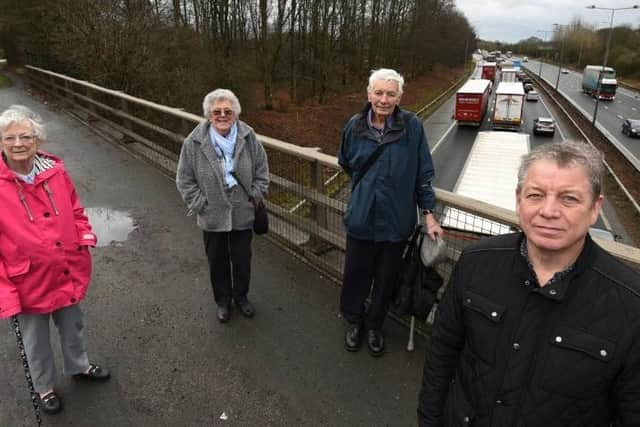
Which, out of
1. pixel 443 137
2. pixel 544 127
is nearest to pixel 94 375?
pixel 443 137

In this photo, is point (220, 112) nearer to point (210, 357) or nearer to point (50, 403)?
point (210, 357)

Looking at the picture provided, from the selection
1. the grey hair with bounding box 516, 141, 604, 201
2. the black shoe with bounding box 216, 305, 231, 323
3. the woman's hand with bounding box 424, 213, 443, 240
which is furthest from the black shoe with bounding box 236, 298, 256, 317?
the grey hair with bounding box 516, 141, 604, 201

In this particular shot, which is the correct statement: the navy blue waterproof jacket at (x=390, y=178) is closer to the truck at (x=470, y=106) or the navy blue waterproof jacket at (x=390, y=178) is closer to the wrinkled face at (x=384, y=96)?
the wrinkled face at (x=384, y=96)

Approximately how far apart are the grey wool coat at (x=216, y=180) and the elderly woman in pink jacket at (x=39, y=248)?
82 centimetres

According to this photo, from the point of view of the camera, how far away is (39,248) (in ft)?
8.90

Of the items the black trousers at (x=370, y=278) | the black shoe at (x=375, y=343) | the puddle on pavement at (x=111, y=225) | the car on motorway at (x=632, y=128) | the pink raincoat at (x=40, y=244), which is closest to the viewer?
the pink raincoat at (x=40, y=244)

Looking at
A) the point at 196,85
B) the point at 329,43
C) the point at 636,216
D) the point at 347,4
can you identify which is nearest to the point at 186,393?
the point at 196,85

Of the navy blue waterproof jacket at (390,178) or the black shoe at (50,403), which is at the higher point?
the navy blue waterproof jacket at (390,178)

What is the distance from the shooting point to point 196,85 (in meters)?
18.2

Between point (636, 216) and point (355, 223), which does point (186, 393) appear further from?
point (636, 216)

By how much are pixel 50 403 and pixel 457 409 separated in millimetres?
2569

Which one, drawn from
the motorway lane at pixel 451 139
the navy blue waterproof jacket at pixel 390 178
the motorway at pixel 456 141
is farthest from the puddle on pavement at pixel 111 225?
the motorway lane at pixel 451 139

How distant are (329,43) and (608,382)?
121 feet

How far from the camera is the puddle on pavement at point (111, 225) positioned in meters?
5.54
